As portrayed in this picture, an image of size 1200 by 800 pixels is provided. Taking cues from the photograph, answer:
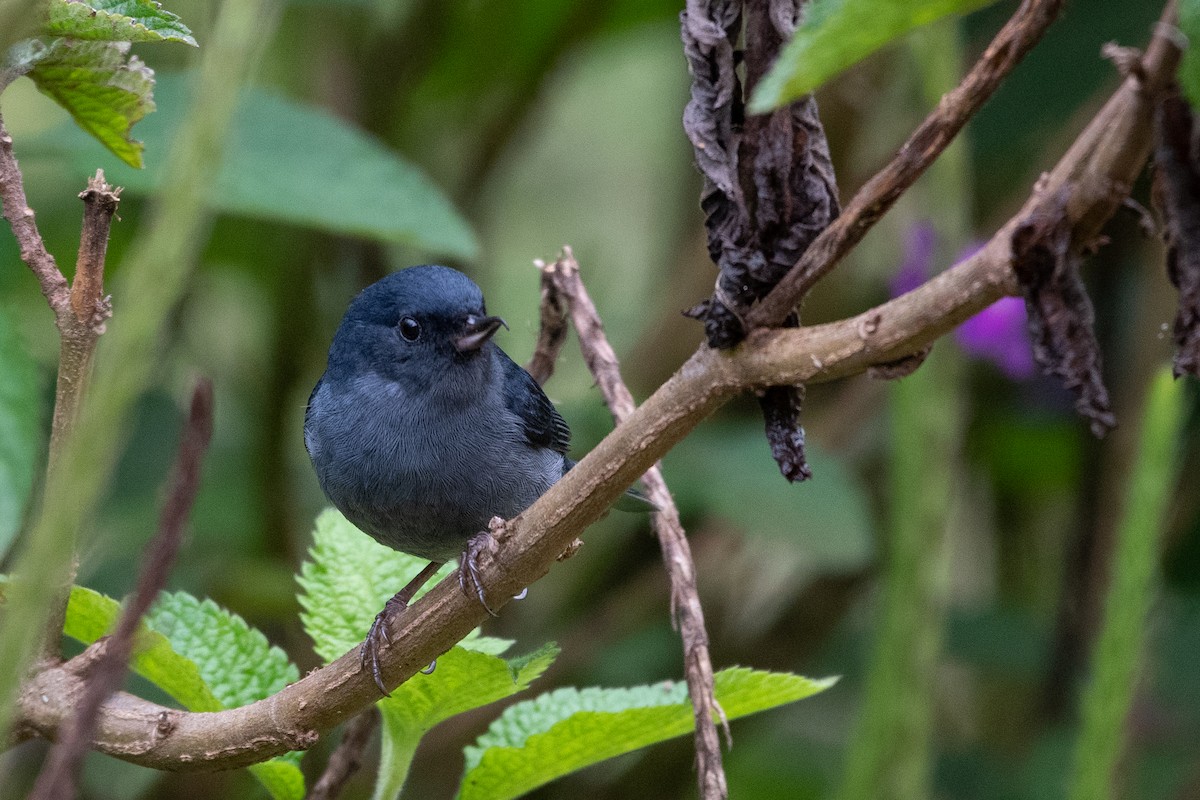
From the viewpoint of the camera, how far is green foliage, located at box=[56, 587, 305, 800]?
4.24ft

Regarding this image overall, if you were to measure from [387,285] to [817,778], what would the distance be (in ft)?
5.65

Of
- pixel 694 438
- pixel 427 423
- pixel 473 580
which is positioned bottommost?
pixel 473 580

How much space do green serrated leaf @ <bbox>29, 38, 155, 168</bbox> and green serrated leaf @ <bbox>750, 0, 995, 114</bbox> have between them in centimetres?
74

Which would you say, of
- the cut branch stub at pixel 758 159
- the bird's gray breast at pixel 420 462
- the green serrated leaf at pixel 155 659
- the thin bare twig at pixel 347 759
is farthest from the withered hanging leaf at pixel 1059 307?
the bird's gray breast at pixel 420 462

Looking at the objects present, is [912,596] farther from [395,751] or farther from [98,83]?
[98,83]

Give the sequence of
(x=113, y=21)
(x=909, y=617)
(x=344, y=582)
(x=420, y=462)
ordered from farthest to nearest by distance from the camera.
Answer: (x=420, y=462), (x=909, y=617), (x=344, y=582), (x=113, y=21)

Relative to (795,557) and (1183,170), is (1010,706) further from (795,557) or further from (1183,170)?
(1183,170)

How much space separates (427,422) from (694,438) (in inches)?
38.8

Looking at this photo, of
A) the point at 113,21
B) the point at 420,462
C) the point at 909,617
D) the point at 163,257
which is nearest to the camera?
the point at 163,257

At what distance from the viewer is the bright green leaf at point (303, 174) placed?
229cm

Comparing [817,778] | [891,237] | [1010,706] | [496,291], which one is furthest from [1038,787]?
[496,291]

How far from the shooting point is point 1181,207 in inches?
28.7

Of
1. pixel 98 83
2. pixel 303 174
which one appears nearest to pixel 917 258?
pixel 303 174

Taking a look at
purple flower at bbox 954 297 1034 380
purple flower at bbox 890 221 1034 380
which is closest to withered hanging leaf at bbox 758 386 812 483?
purple flower at bbox 890 221 1034 380
